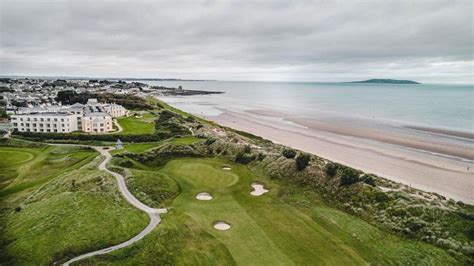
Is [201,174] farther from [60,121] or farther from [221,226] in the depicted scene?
[60,121]

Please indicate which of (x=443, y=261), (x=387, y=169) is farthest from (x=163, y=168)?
(x=387, y=169)

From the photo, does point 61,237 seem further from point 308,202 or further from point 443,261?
point 443,261

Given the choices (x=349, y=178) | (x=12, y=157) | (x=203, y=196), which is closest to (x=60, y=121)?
(x=12, y=157)

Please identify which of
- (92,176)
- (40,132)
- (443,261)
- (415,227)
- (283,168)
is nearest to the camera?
(443,261)

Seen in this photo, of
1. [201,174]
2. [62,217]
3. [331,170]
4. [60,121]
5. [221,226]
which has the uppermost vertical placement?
[331,170]

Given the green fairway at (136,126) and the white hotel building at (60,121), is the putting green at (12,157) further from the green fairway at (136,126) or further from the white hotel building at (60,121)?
the green fairway at (136,126)

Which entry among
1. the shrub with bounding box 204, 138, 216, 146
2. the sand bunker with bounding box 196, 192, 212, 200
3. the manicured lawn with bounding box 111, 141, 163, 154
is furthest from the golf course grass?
the shrub with bounding box 204, 138, 216, 146
